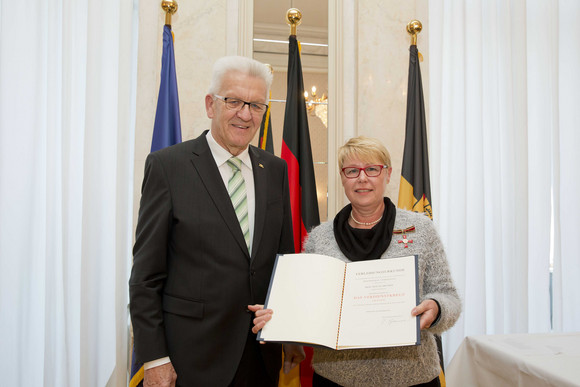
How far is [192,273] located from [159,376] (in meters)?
0.34

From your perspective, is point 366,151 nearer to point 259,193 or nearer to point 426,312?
point 259,193

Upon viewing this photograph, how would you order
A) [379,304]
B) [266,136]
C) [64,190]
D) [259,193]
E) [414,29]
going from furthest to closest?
[414,29], [266,136], [64,190], [259,193], [379,304]

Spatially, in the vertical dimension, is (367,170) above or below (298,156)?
below

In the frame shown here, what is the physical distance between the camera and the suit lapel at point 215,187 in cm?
145

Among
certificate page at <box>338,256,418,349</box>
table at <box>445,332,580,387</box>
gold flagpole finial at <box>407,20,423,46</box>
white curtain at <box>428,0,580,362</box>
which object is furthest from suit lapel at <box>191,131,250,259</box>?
white curtain at <box>428,0,580,362</box>

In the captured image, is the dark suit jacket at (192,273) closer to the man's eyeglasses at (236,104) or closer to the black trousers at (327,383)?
the man's eyeglasses at (236,104)

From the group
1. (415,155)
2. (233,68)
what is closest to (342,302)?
(233,68)

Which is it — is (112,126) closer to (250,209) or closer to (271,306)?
(250,209)

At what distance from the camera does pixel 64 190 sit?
2.34 meters

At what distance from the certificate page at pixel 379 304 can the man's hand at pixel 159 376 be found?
581mm

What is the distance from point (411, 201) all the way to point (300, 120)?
998mm

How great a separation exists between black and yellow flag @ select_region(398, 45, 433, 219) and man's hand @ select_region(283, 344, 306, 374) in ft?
5.24

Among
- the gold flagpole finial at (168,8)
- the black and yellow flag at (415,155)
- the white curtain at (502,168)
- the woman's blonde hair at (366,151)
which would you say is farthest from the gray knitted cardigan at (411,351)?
the gold flagpole finial at (168,8)

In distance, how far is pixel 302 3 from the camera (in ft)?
10.7
